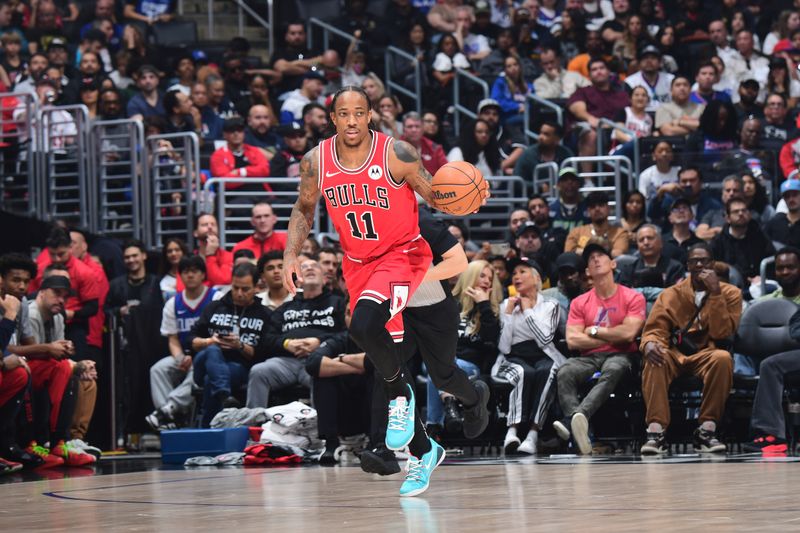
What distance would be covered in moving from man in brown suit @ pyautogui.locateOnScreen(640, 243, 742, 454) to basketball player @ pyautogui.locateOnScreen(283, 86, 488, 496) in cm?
374

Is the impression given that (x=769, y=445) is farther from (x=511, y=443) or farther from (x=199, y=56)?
(x=199, y=56)

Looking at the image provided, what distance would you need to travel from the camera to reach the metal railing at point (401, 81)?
1927 centimetres

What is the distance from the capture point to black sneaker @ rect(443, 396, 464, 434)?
37.6ft

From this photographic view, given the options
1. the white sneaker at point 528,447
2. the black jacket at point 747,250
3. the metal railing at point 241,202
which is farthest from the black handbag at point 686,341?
the metal railing at point 241,202

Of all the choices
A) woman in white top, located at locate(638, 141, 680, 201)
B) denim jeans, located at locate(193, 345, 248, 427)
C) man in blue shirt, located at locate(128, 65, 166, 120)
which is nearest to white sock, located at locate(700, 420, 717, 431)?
denim jeans, located at locate(193, 345, 248, 427)

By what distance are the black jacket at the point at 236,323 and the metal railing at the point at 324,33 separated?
8.22 meters

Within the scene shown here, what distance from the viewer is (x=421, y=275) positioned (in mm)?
7465

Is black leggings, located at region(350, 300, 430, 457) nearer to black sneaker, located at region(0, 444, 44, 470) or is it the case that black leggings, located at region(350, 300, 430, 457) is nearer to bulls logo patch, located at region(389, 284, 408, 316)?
bulls logo patch, located at region(389, 284, 408, 316)

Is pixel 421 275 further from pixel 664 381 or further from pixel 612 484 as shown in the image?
pixel 664 381

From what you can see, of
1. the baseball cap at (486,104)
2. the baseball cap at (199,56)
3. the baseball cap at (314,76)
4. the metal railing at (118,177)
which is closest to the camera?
the metal railing at (118,177)

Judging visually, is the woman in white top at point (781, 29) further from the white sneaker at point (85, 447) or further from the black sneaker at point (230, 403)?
the white sneaker at point (85, 447)

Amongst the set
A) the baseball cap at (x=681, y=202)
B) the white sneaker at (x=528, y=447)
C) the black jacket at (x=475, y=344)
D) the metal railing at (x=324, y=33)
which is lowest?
the white sneaker at (x=528, y=447)

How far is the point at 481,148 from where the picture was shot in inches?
661

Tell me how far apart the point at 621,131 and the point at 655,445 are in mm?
6699
